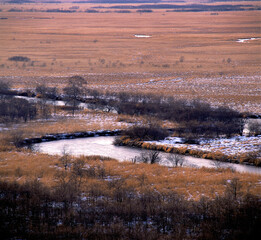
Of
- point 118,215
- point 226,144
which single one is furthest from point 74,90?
point 118,215

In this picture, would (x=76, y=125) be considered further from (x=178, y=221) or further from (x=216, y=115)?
(x=178, y=221)

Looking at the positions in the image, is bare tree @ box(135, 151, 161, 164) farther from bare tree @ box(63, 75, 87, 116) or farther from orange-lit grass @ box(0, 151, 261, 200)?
bare tree @ box(63, 75, 87, 116)

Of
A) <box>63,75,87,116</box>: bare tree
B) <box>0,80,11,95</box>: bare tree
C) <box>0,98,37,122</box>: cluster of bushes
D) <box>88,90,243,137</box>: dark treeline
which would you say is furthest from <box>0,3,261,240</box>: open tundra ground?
<box>63,75,87,116</box>: bare tree

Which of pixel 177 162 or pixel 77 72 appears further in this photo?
pixel 77 72

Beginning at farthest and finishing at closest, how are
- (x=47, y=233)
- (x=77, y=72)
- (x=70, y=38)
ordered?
(x=70, y=38), (x=77, y=72), (x=47, y=233)

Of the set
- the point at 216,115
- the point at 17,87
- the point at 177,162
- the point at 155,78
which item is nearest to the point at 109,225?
the point at 177,162

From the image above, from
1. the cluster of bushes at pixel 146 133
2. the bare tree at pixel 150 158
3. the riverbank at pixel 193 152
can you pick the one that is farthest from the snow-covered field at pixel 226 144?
the bare tree at pixel 150 158
